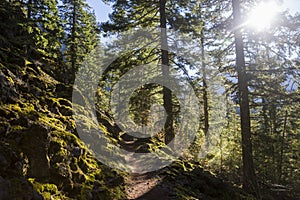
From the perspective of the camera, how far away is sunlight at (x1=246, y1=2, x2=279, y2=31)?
10.6 metres

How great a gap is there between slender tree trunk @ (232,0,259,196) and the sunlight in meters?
0.63

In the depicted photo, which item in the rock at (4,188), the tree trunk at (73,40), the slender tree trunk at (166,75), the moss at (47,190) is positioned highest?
the tree trunk at (73,40)

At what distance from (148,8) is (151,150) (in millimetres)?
8410

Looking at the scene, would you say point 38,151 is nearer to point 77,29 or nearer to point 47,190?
point 47,190

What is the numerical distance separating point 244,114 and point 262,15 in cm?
449

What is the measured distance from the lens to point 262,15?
10.9 metres

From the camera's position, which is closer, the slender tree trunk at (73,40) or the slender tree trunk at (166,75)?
the slender tree trunk at (166,75)

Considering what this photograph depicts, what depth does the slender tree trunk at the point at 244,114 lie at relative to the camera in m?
10.0

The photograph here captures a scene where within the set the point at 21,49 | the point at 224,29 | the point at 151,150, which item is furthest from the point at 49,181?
the point at 224,29

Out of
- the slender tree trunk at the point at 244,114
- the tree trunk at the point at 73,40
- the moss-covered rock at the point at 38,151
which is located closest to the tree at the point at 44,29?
the moss-covered rock at the point at 38,151

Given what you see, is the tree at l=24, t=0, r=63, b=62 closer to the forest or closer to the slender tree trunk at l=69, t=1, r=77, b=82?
the forest

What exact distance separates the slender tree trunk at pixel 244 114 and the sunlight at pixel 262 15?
24.8 inches

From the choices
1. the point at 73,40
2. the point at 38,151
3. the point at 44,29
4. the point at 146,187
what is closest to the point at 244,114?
the point at 146,187

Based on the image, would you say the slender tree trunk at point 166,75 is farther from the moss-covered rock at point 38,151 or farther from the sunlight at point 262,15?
the moss-covered rock at point 38,151
